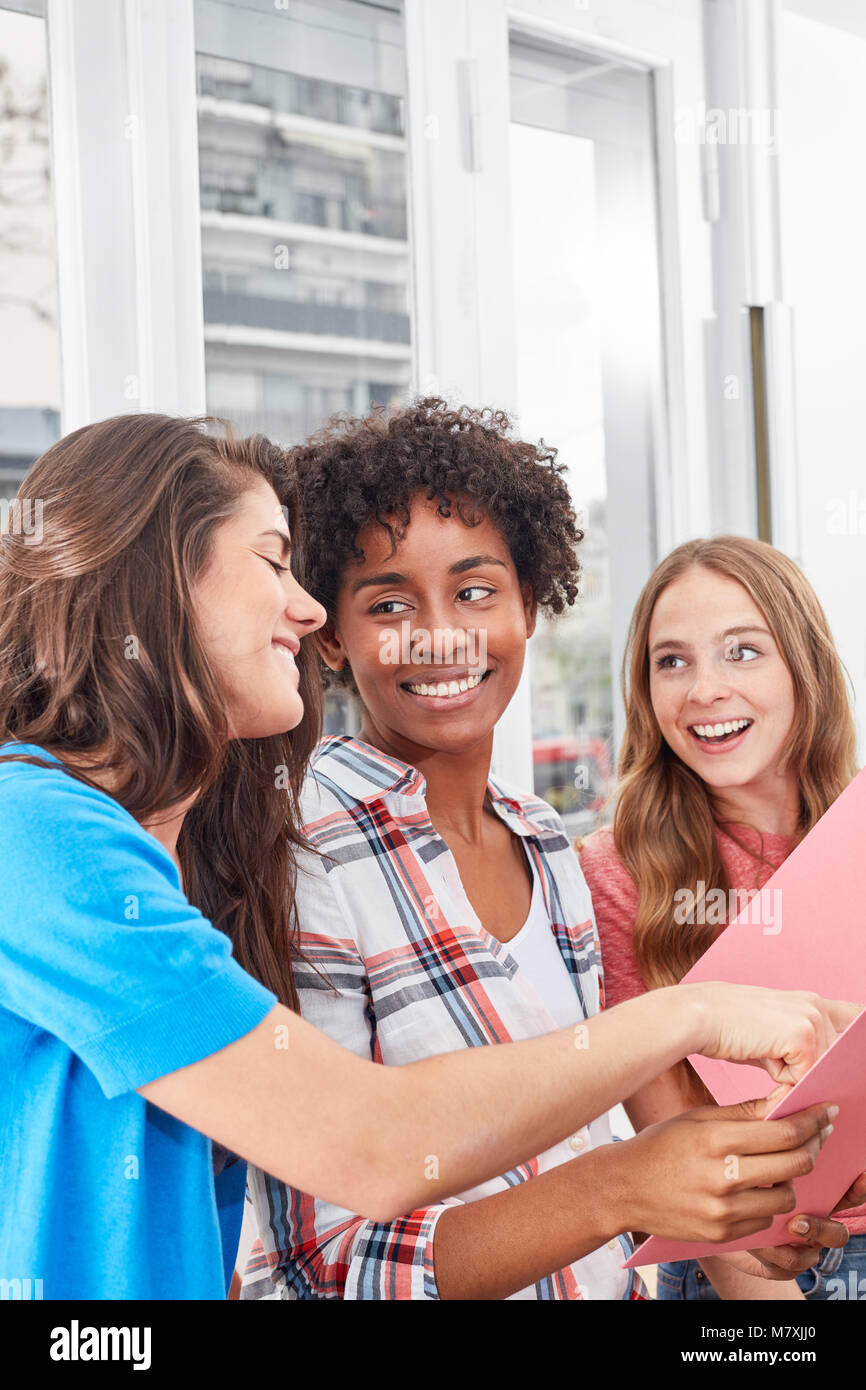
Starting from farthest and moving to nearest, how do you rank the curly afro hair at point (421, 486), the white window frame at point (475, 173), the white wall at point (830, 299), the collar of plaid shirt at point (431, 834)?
1. the white wall at point (830, 299)
2. the white window frame at point (475, 173)
3. the curly afro hair at point (421, 486)
4. the collar of plaid shirt at point (431, 834)

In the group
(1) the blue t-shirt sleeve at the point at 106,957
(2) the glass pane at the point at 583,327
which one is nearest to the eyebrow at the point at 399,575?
(1) the blue t-shirt sleeve at the point at 106,957

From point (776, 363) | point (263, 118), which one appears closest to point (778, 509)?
point (776, 363)

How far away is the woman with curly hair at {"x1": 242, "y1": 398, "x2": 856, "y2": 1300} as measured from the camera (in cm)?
94

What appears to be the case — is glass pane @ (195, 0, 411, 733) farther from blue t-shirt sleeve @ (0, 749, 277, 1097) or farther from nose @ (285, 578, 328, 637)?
blue t-shirt sleeve @ (0, 749, 277, 1097)

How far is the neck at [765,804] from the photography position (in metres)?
1.45

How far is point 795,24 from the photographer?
2.38 metres

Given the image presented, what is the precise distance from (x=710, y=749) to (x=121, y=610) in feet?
2.48

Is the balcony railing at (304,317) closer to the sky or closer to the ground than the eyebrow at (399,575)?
closer to the sky

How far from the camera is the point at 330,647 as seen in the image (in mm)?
1271

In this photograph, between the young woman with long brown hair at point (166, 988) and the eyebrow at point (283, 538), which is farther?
the eyebrow at point (283, 538)

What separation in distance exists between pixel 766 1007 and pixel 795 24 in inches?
85.9

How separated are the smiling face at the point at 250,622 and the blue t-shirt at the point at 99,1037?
16 cm

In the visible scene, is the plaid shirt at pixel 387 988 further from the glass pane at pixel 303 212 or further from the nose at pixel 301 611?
the glass pane at pixel 303 212

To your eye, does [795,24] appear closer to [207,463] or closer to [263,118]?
[263,118]
